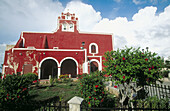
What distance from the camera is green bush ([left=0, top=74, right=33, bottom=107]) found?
359cm

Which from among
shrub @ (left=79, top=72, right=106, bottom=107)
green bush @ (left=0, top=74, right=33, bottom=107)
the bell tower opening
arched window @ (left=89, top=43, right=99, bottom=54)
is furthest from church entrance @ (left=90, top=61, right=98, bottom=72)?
green bush @ (left=0, top=74, right=33, bottom=107)

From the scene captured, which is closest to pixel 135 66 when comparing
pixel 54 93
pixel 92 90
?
pixel 92 90

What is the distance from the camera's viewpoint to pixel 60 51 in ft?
46.4

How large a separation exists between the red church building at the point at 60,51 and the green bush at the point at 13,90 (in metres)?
9.59

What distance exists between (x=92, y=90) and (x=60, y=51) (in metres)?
11.1

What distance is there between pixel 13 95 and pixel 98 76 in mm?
3508

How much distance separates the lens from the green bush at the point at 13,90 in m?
3.59

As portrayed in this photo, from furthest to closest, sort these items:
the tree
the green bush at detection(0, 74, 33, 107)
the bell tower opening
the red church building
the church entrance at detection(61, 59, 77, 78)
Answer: the bell tower opening < the church entrance at detection(61, 59, 77, 78) < the red church building < the green bush at detection(0, 74, 33, 107) < the tree

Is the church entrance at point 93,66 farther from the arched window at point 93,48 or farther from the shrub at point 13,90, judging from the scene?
the shrub at point 13,90

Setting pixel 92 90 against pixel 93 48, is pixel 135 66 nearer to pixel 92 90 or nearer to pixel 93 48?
pixel 92 90

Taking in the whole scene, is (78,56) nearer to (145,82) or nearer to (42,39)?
(42,39)

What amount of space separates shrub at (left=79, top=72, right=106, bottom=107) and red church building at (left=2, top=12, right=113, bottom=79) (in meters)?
9.55

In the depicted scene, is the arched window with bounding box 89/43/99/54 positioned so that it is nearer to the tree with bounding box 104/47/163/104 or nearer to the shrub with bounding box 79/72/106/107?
the shrub with bounding box 79/72/106/107

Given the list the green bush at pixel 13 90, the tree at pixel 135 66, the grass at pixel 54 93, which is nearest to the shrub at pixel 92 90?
the tree at pixel 135 66
